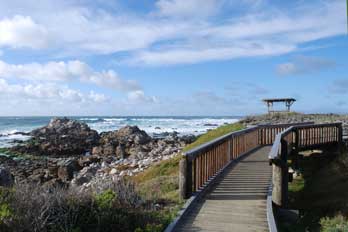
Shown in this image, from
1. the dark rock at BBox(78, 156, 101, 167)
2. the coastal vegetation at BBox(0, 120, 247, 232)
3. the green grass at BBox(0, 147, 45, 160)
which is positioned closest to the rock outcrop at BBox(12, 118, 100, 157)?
the green grass at BBox(0, 147, 45, 160)

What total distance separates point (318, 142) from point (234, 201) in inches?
434

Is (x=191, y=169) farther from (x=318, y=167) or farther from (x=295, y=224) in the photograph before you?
(x=318, y=167)

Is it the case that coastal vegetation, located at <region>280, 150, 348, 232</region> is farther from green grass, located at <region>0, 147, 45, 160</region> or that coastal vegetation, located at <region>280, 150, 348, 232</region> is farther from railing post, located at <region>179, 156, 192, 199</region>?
green grass, located at <region>0, 147, 45, 160</region>

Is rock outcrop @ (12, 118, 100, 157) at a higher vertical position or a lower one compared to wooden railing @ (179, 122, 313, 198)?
lower

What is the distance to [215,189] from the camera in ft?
31.8

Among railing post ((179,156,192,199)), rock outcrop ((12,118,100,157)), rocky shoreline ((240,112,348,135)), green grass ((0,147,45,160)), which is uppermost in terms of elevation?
rocky shoreline ((240,112,348,135))

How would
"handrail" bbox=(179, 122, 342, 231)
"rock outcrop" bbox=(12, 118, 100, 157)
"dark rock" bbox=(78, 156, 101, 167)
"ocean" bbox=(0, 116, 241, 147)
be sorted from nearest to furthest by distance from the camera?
"handrail" bbox=(179, 122, 342, 231)
"dark rock" bbox=(78, 156, 101, 167)
"rock outcrop" bbox=(12, 118, 100, 157)
"ocean" bbox=(0, 116, 241, 147)

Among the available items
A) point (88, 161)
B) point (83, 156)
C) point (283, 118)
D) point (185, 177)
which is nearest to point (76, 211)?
point (185, 177)

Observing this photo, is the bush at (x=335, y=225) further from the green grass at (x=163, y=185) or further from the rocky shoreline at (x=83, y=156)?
the rocky shoreline at (x=83, y=156)

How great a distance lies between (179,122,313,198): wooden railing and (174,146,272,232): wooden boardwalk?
1.05 feet

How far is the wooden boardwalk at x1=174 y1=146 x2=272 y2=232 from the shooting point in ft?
22.9

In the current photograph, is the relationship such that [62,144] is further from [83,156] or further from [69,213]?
[69,213]

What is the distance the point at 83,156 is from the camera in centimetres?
3409

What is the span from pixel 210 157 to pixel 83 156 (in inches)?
981
